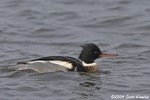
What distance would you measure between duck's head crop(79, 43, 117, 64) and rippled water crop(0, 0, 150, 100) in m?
0.49

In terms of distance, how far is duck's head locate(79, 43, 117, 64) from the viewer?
15.8m

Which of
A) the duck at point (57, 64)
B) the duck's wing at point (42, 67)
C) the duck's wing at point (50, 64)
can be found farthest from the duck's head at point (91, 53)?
the duck's wing at point (42, 67)

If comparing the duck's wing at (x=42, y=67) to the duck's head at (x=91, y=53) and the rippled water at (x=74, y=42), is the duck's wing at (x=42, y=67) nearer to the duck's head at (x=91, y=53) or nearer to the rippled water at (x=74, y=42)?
the rippled water at (x=74, y=42)

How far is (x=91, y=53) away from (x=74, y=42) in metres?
3.55

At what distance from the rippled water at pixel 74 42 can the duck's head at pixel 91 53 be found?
1.60ft

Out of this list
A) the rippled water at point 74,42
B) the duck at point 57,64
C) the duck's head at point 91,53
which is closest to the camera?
the rippled water at point 74,42

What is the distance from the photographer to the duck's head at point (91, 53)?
51.9 ft

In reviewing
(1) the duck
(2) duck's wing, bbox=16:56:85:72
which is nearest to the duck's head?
(1) the duck

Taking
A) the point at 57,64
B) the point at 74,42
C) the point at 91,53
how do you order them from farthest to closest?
1. the point at 74,42
2. the point at 91,53
3. the point at 57,64

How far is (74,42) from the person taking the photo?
63.6 feet

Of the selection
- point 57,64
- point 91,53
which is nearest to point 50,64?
point 57,64

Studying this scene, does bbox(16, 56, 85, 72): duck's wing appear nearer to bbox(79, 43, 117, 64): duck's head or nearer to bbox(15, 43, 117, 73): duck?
bbox(15, 43, 117, 73): duck

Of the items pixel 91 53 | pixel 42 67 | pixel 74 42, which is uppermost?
pixel 91 53

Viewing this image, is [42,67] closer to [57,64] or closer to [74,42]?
[57,64]
